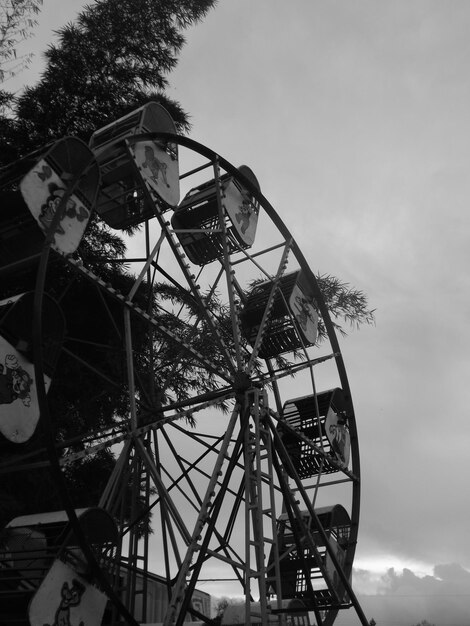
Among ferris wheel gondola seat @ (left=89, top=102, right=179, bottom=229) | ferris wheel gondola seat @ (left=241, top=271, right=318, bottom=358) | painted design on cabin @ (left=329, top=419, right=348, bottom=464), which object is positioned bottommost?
painted design on cabin @ (left=329, top=419, right=348, bottom=464)

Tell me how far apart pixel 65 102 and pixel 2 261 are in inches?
177

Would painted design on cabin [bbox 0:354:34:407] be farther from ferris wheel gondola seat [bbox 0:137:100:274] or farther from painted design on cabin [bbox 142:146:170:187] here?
painted design on cabin [bbox 142:146:170:187]

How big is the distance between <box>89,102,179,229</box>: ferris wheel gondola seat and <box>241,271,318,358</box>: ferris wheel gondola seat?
176 centimetres

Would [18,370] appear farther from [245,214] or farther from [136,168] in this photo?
[245,214]

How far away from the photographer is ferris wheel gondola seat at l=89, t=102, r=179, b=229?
702 cm

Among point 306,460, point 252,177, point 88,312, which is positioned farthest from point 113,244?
point 306,460

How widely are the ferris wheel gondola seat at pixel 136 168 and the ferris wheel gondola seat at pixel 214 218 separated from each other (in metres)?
0.64

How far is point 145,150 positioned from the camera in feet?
23.5

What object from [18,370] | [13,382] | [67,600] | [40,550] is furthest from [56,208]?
[67,600]

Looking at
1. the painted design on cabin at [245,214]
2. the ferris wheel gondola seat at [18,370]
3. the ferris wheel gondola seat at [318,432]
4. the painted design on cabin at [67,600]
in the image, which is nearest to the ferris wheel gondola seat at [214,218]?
the painted design on cabin at [245,214]

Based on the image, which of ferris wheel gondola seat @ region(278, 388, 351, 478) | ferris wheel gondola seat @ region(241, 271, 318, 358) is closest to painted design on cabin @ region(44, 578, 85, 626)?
ferris wheel gondola seat @ region(278, 388, 351, 478)

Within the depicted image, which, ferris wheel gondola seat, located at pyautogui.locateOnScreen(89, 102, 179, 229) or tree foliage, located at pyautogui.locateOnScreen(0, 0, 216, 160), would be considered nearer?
ferris wheel gondola seat, located at pyautogui.locateOnScreen(89, 102, 179, 229)

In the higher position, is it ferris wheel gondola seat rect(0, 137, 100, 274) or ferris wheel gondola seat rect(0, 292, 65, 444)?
ferris wheel gondola seat rect(0, 137, 100, 274)

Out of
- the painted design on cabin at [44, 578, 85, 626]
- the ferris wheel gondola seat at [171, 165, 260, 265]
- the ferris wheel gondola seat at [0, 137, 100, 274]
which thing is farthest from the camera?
the ferris wheel gondola seat at [171, 165, 260, 265]
